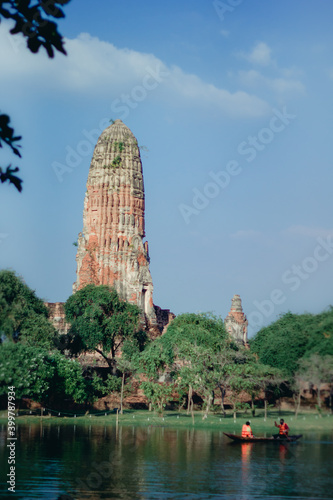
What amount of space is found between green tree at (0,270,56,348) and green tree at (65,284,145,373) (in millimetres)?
4408

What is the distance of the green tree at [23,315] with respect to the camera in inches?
1821

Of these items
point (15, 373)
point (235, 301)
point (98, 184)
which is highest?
point (98, 184)

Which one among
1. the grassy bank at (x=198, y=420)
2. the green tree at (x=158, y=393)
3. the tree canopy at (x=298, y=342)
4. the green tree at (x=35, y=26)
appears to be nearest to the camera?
the green tree at (x=35, y=26)

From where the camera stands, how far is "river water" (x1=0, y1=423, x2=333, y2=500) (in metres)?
20.3

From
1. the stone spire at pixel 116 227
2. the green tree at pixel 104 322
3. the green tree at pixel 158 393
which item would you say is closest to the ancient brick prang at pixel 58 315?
the stone spire at pixel 116 227

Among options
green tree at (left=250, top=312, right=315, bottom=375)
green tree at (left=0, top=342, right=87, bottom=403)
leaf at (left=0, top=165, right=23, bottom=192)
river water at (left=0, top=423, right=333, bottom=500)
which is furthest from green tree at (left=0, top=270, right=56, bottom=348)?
leaf at (left=0, top=165, right=23, bottom=192)

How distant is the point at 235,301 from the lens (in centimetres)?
8462

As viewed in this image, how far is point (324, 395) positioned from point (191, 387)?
865 centimetres

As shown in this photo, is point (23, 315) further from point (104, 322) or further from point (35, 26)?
point (35, 26)

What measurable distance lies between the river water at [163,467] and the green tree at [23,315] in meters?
10.9

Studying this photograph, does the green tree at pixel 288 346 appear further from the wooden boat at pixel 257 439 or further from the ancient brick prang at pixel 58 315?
the ancient brick prang at pixel 58 315

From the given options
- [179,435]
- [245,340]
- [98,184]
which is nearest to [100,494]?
[179,435]

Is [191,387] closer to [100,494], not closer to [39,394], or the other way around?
[39,394]

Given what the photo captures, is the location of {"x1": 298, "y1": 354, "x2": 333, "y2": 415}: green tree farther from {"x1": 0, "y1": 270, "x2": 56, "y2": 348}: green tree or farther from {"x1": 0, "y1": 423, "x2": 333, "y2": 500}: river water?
{"x1": 0, "y1": 270, "x2": 56, "y2": 348}: green tree
